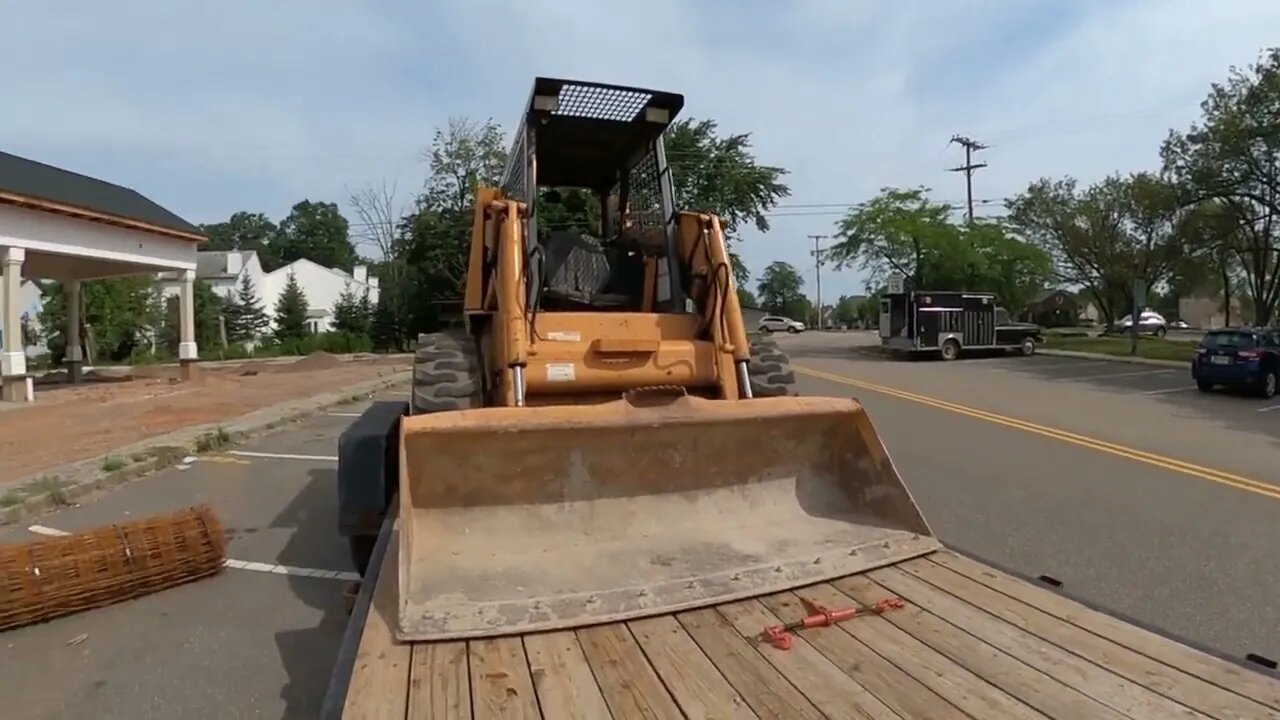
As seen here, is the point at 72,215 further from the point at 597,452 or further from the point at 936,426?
the point at 597,452

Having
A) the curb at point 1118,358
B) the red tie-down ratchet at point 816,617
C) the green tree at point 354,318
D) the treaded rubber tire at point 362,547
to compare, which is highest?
the green tree at point 354,318

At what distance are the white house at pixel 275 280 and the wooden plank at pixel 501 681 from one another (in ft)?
213

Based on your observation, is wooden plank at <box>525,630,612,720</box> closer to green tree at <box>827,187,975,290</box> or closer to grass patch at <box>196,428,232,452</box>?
grass patch at <box>196,428,232,452</box>

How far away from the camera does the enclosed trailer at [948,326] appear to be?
1339 inches

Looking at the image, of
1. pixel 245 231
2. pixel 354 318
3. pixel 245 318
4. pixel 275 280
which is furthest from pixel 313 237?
pixel 354 318

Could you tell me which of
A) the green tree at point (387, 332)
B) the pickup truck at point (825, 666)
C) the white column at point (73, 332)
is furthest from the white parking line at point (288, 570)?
the green tree at point (387, 332)

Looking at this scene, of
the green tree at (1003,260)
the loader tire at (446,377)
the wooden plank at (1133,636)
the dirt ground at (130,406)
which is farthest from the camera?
the green tree at (1003,260)

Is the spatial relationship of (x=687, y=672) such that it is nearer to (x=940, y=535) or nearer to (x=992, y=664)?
(x=992, y=664)

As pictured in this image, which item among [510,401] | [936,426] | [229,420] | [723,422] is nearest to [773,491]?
[723,422]

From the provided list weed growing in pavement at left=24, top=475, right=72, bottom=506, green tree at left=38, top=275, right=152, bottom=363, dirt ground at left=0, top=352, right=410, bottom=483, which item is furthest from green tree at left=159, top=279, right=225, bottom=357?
weed growing in pavement at left=24, top=475, right=72, bottom=506

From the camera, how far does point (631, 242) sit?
Result: 7.14 metres

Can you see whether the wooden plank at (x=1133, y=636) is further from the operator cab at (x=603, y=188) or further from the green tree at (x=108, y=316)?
the green tree at (x=108, y=316)

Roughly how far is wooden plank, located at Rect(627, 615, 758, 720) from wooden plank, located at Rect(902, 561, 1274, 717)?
50.9 inches

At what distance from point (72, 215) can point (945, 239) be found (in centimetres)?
3447
